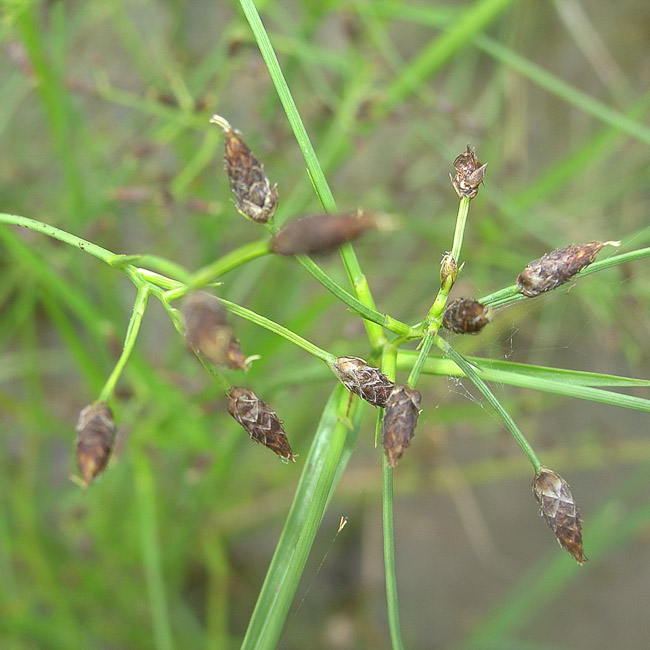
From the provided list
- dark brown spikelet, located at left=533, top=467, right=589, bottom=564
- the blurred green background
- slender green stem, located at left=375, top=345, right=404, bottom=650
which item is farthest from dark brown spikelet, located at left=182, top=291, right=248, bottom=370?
A: the blurred green background

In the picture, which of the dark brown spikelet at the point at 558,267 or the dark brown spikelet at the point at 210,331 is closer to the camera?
the dark brown spikelet at the point at 210,331

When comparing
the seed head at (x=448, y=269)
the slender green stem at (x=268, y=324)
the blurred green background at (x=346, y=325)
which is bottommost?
the slender green stem at (x=268, y=324)

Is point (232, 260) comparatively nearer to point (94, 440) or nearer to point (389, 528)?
point (94, 440)

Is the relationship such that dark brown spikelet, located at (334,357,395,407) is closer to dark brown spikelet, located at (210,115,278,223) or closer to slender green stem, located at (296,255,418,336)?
slender green stem, located at (296,255,418,336)

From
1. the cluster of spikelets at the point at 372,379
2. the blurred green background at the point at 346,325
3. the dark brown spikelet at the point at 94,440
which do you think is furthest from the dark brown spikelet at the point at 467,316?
the blurred green background at the point at 346,325

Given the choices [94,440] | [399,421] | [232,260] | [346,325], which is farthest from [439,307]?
[346,325]

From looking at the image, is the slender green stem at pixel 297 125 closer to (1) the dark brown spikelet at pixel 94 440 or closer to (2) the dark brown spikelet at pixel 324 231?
(2) the dark brown spikelet at pixel 324 231
